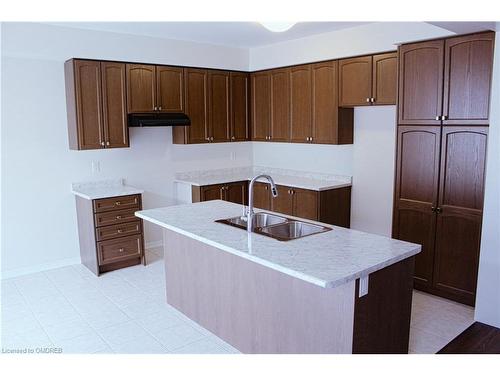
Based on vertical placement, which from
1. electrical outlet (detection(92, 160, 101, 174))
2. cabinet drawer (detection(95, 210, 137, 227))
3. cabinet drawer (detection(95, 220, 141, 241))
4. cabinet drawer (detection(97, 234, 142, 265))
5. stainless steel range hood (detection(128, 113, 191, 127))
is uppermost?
stainless steel range hood (detection(128, 113, 191, 127))

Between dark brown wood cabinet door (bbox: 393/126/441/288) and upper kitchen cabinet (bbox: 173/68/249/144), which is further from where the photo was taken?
upper kitchen cabinet (bbox: 173/68/249/144)

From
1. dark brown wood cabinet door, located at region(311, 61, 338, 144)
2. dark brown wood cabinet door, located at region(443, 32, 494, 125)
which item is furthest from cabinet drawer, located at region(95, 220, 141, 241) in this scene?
dark brown wood cabinet door, located at region(443, 32, 494, 125)

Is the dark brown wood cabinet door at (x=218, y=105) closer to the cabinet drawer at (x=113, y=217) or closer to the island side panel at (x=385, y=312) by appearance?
the cabinet drawer at (x=113, y=217)

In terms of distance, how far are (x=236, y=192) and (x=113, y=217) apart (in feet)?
5.49

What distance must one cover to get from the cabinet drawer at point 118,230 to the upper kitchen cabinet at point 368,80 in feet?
8.58

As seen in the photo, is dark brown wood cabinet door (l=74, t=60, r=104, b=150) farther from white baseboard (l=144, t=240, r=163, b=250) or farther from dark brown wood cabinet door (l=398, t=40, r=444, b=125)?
dark brown wood cabinet door (l=398, t=40, r=444, b=125)

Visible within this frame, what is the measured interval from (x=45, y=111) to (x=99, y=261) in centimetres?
165

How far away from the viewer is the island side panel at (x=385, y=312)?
2.37 m

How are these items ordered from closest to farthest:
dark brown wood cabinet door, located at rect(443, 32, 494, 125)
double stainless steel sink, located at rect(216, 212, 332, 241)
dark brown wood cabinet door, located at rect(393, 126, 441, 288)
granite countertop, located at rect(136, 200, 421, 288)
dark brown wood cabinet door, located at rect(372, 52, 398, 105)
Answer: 1. granite countertop, located at rect(136, 200, 421, 288)
2. double stainless steel sink, located at rect(216, 212, 332, 241)
3. dark brown wood cabinet door, located at rect(443, 32, 494, 125)
4. dark brown wood cabinet door, located at rect(393, 126, 441, 288)
5. dark brown wood cabinet door, located at rect(372, 52, 398, 105)

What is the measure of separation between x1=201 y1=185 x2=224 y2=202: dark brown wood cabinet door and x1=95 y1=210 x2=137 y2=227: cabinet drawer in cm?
95

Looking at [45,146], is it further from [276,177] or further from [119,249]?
[276,177]

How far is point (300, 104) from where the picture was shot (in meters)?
5.38

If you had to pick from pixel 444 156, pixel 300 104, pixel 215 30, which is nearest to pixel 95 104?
pixel 215 30

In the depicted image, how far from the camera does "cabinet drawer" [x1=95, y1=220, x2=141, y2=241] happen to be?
14.9ft
